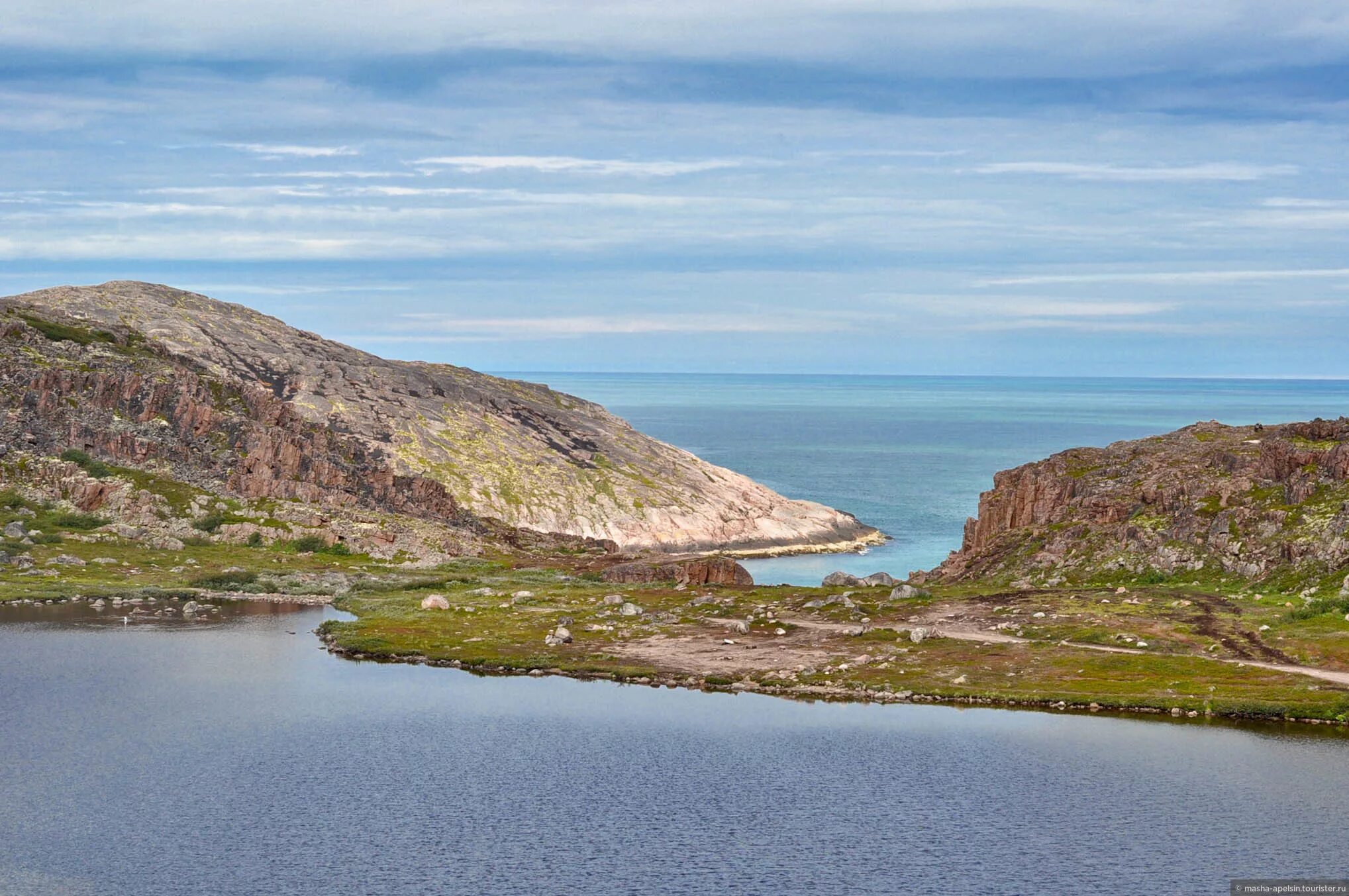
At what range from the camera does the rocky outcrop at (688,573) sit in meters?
180

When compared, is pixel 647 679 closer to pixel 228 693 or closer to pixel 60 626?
pixel 228 693

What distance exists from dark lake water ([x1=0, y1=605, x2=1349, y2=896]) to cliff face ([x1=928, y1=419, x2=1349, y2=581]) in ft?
151

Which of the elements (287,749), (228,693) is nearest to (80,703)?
(228,693)

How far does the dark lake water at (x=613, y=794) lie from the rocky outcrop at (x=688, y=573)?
→ 2425 inches

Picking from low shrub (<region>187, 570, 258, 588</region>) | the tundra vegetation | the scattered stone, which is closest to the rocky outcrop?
the tundra vegetation

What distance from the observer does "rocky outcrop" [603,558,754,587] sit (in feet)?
590

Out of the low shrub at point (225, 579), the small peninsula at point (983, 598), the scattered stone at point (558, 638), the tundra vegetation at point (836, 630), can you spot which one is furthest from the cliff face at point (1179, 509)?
the low shrub at point (225, 579)

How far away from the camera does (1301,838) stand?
7475 centimetres

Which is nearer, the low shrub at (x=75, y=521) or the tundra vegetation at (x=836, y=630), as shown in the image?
the tundra vegetation at (x=836, y=630)

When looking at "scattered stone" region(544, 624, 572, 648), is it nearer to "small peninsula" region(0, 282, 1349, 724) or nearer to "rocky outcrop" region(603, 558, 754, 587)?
"small peninsula" region(0, 282, 1349, 724)

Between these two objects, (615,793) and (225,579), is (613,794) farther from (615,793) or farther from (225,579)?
(225,579)

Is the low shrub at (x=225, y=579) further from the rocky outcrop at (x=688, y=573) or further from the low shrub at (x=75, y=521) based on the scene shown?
the rocky outcrop at (x=688, y=573)

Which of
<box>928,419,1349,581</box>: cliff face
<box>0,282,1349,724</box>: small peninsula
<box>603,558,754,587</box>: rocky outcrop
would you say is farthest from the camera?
<box>603,558,754,587</box>: rocky outcrop

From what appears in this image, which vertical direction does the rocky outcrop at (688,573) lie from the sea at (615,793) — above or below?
above
